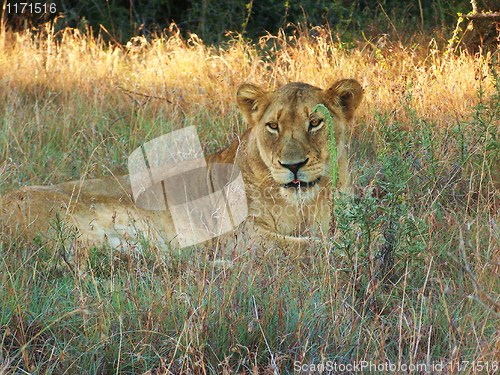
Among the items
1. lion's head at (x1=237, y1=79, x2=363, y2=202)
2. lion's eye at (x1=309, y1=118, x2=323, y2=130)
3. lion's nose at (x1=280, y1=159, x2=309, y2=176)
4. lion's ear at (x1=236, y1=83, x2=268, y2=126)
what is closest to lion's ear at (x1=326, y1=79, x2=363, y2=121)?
lion's head at (x1=237, y1=79, x2=363, y2=202)

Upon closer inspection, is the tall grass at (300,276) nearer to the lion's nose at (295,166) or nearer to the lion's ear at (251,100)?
the lion's nose at (295,166)

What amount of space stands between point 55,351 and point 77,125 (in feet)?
12.1

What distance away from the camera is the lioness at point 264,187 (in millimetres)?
4891

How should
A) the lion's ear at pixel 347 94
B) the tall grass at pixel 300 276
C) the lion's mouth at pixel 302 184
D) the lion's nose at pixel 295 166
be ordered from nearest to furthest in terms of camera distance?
the tall grass at pixel 300 276 → the lion's nose at pixel 295 166 → the lion's mouth at pixel 302 184 → the lion's ear at pixel 347 94

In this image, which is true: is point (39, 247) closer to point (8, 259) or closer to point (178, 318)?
point (8, 259)

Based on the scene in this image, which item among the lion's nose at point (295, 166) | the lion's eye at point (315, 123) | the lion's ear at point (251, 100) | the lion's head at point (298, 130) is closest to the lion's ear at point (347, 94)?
the lion's head at point (298, 130)

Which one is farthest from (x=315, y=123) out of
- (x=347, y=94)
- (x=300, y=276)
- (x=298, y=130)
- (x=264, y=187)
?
(x=300, y=276)

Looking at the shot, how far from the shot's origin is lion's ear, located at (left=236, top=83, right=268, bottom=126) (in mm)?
5297

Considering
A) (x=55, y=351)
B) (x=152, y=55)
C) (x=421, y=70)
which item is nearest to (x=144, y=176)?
(x=55, y=351)

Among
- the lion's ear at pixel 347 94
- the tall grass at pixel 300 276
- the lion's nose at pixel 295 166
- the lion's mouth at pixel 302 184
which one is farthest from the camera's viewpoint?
the lion's ear at pixel 347 94

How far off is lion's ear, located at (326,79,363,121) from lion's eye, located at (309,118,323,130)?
10.6 inches

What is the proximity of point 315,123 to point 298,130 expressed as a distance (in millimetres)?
103

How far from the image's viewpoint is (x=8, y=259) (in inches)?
176

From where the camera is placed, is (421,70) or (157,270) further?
(421,70)
